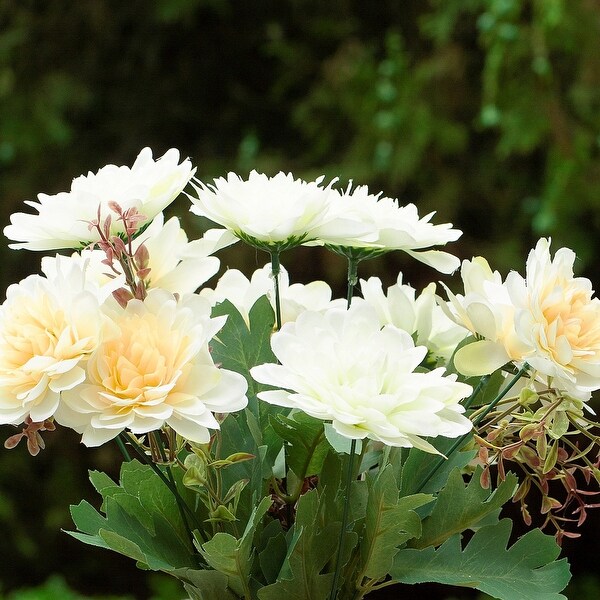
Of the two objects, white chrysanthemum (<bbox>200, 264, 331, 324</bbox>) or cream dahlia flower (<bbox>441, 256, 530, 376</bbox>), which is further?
white chrysanthemum (<bbox>200, 264, 331, 324</bbox>)

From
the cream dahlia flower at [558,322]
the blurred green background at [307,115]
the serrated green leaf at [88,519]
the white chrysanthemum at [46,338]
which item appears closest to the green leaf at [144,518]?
the serrated green leaf at [88,519]

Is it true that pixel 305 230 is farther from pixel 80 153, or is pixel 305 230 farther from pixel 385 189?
pixel 80 153

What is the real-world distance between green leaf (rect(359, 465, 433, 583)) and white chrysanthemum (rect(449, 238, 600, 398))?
79mm

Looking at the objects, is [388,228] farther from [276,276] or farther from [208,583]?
[208,583]

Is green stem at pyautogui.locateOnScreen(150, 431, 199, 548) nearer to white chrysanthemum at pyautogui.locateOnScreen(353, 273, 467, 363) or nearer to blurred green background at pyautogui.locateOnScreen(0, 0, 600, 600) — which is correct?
white chrysanthemum at pyautogui.locateOnScreen(353, 273, 467, 363)

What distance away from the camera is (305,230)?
56 centimetres

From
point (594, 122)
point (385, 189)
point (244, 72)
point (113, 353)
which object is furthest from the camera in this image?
point (244, 72)

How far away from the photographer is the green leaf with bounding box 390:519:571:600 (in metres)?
0.55

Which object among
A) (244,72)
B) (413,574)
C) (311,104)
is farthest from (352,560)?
(244,72)

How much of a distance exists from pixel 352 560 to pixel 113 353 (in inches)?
7.9

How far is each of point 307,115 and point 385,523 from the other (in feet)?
6.71

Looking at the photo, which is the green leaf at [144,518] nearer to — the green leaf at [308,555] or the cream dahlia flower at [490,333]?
the green leaf at [308,555]

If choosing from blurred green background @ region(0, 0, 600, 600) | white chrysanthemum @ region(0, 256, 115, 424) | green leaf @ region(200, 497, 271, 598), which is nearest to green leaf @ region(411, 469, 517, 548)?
green leaf @ region(200, 497, 271, 598)

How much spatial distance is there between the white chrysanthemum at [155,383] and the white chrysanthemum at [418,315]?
0.17 metres
